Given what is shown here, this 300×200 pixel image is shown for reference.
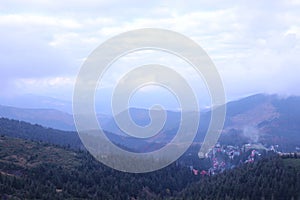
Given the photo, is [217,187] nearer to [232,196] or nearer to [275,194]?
[232,196]

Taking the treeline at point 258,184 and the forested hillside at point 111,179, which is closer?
the forested hillside at point 111,179

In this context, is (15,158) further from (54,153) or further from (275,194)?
(275,194)

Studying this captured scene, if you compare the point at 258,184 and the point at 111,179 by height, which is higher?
the point at 258,184

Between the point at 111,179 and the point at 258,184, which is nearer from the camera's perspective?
the point at 258,184

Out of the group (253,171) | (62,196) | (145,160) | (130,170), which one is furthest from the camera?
(145,160)

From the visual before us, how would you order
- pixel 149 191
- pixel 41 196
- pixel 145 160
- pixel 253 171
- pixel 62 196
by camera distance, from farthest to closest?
1. pixel 145 160
2. pixel 149 191
3. pixel 253 171
4. pixel 62 196
5. pixel 41 196

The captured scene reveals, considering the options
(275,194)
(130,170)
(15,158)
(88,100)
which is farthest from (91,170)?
(88,100)

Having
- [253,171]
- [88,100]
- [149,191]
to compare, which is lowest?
[149,191]

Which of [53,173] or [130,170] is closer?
[53,173]

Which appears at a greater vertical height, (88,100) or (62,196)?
(88,100)

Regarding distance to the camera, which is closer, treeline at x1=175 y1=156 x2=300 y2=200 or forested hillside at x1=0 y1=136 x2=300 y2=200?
forested hillside at x1=0 y1=136 x2=300 y2=200
